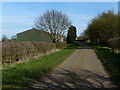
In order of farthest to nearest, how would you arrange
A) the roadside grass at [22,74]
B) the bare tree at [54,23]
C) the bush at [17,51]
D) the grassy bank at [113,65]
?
the bare tree at [54,23], the bush at [17,51], the grassy bank at [113,65], the roadside grass at [22,74]

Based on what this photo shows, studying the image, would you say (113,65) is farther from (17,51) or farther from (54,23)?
(54,23)

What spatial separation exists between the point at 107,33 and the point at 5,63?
102 ft

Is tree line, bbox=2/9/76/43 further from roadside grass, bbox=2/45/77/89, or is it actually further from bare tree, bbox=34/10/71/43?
roadside grass, bbox=2/45/77/89

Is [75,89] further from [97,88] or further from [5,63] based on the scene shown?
[5,63]

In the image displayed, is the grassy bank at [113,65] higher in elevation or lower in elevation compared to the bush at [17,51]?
lower

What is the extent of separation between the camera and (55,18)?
157 ft

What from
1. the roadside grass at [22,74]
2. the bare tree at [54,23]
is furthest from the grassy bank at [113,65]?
the bare tree at [54,23]

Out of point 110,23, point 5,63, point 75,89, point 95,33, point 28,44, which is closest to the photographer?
point 75,89

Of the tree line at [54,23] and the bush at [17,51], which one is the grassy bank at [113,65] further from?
the tree line at [54,23]

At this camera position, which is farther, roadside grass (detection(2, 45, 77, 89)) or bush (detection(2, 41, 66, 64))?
Answer: bush (detection(2, 41, 66, 64))

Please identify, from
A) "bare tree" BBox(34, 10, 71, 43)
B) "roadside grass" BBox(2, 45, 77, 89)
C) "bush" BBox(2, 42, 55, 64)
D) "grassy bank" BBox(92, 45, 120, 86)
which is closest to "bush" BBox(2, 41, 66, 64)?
"bush" BBox(2, 42, 55, 64)

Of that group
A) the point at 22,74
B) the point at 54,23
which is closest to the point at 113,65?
the point at 22,74

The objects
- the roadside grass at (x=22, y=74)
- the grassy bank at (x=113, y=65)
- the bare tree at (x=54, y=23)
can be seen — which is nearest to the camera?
the roadside grass at (x=22, y=74)

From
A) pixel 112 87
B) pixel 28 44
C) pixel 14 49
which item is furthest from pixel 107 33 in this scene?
pixel 112 87
